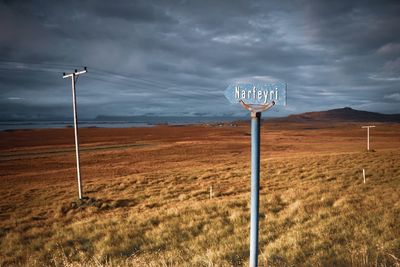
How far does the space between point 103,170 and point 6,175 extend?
8.99 metres

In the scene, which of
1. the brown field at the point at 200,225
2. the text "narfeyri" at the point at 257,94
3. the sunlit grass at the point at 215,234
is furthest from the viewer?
the brown field at the point at 200,225

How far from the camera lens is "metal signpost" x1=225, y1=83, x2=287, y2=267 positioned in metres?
3.16

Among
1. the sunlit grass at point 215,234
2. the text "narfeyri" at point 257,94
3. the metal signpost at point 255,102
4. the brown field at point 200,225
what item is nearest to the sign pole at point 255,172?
the metal signpost at point 255,102

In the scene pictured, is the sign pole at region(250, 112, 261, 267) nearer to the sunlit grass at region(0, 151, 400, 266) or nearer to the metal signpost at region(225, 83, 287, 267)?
the metal signpost at region(225, 83, 287, 267)

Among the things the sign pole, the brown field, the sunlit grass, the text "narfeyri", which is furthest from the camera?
the brown field

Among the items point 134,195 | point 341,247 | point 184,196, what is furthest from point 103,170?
point 341,247

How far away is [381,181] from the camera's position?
17.1m

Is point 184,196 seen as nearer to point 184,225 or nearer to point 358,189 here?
point 184,225

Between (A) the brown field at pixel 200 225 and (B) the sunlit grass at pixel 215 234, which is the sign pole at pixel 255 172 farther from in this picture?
(A) the brown field at pixel 200 225

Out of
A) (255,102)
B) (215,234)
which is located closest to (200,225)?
(215,234)

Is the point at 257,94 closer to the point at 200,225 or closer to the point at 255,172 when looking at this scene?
the point at 255,172

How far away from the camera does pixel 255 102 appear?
10.6 feet

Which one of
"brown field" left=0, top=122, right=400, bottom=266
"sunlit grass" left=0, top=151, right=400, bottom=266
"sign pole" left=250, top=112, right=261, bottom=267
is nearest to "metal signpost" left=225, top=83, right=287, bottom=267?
"sign pole" left=250, top=112, right=261, bottom=267

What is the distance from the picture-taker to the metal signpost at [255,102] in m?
3.16
